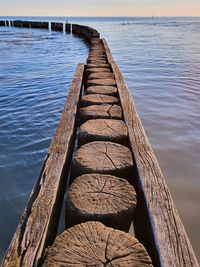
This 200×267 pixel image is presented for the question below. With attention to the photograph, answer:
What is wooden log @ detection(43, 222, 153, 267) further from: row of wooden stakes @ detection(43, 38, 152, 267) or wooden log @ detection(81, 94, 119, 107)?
wooden log @ detection(81, 94, 119, 107)

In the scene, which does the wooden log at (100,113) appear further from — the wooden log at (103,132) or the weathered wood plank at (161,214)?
the weathered wood plank at (161,214)

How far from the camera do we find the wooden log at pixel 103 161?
7.87ft

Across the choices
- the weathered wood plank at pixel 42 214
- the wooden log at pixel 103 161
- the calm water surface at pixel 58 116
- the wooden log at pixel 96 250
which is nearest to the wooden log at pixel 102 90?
the calm water surface at pixel 58 116

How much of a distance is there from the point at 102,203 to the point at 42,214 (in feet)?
1.43

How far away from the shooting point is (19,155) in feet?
14.3

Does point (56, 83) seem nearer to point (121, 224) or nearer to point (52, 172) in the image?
point (52, 172)

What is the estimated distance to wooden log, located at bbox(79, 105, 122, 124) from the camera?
361cm

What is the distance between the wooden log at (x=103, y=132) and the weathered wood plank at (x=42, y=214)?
186mm

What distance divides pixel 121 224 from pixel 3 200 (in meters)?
1.94

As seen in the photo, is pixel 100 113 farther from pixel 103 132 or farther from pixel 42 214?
→ pixel 42 214

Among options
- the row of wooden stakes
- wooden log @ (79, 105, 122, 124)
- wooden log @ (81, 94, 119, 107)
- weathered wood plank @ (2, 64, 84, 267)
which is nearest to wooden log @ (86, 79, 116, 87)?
wooden log @ (81, 94, 119, 107)

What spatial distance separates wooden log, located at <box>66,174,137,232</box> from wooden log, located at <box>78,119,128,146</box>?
874 millimetres

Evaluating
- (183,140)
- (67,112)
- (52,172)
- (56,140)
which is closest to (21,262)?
(52,172)

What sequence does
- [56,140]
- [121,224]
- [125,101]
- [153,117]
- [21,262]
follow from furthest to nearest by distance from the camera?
[153,117], [125,101], [56,140], [121,224], [21,262]
